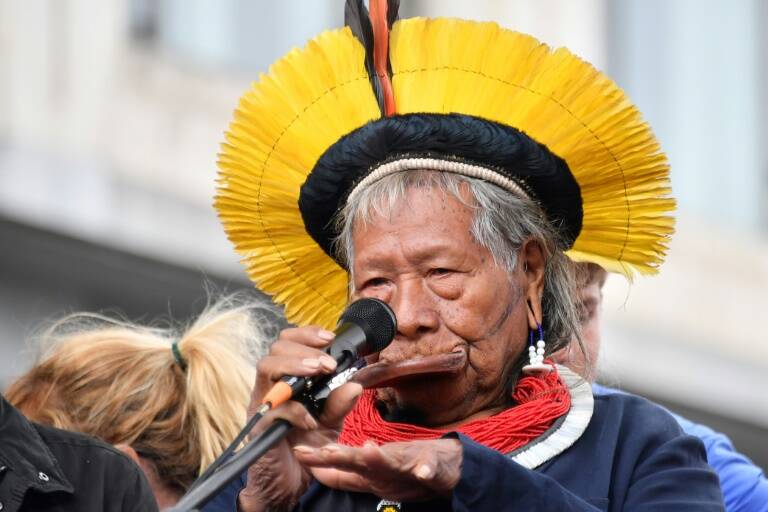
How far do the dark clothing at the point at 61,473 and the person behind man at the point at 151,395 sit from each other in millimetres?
883

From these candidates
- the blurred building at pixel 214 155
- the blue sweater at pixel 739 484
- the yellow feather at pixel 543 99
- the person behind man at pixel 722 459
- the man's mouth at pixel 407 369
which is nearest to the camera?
the man's mouth at pixel 407 369

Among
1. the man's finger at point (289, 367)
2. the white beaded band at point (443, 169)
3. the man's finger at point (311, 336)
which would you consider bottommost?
the man's finger at point (289, 367)

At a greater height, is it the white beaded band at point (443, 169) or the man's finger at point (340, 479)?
the white beaded band at point (443, 169)

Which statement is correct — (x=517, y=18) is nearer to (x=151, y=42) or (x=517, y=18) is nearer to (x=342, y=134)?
(x=151, y=42)

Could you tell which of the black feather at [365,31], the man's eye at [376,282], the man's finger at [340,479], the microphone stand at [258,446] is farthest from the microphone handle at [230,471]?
the black feather at [365,31]

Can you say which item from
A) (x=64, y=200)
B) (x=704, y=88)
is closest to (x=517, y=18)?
(x=704, y=88)

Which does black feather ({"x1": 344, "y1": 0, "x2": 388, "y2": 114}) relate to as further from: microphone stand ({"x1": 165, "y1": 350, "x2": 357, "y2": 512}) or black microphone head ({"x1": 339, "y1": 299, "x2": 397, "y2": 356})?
microphone stand ({"x1": 165, "y1": 350, "x2": 357, "y2": 512})

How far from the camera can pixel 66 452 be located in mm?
3750

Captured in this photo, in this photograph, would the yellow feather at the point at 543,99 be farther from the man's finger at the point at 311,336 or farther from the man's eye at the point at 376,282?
the man's finger at the point at 311,336

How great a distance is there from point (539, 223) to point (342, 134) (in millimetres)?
478

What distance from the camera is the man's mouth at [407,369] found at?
356 centimetres

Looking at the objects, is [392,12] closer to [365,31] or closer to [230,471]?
[365,31]

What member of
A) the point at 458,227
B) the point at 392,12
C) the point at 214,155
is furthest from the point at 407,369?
the point at 214,155

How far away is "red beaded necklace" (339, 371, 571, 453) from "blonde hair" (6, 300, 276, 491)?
40.8 inches
